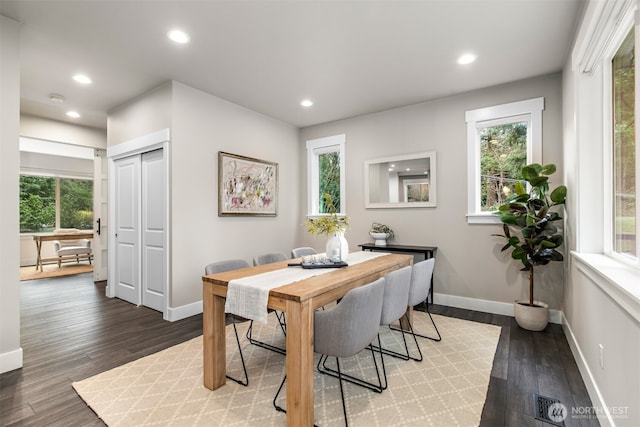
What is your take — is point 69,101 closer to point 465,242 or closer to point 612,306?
point 465,242

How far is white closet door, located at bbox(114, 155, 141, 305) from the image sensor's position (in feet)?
13.1

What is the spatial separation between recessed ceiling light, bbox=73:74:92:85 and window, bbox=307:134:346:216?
3024 millimetres

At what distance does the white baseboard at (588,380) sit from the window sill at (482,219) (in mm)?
1240

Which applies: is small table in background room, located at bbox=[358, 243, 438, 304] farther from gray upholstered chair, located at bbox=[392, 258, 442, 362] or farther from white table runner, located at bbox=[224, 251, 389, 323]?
white table runner, located at bbox=[224, 251, 389, 323]

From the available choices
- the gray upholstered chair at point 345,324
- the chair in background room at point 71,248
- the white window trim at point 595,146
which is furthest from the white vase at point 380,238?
the chair in background room at point 71,248

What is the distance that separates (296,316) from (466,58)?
9.51ft

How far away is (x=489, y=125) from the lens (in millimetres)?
3652

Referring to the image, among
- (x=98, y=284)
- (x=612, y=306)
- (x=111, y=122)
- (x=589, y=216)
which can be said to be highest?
(x=111, y=122)

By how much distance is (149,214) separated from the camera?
3.80m

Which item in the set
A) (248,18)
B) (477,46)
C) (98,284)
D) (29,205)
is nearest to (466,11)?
(477,46)

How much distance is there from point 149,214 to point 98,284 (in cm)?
245

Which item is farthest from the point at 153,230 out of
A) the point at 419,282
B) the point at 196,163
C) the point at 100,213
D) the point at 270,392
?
the point at 419,282

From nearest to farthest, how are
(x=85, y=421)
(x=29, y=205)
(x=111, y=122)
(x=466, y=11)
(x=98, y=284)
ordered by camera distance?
(x=85, y=421) < (x=466, y=11) < (x=111, y=122) < (x=98, y=284) < (x=29, y=205)

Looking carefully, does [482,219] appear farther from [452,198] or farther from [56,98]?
[56,98]
